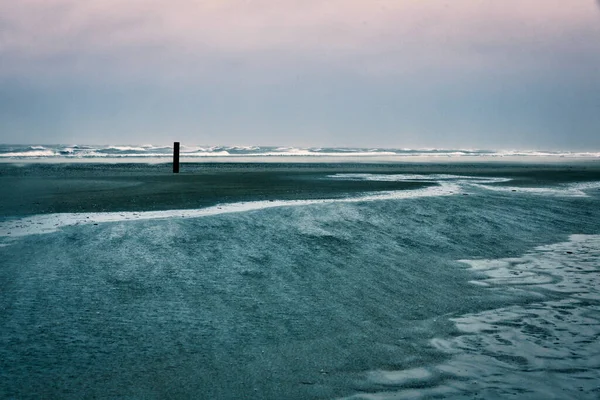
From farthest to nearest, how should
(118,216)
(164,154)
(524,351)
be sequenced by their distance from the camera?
(164,154), (118,216), (524,351)

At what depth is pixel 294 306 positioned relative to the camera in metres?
5.14

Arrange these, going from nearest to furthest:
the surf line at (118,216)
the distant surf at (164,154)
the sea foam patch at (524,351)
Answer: the sea foam patch at (524,351) → the surf line at (118,216) → the distant surf at (164,154)

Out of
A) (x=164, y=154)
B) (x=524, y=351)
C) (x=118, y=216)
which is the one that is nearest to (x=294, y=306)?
(x=524, y=351)

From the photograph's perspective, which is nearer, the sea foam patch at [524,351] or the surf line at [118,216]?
the sea foam patch at [524,351]

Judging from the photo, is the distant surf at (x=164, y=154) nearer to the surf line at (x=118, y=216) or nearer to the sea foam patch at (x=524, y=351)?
the surf line at (x=118, y=216)

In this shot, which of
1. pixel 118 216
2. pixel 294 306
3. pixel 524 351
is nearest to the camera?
pixel 524 351

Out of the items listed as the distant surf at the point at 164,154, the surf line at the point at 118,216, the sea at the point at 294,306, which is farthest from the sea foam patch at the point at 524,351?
the distant surf at the point at 164,154

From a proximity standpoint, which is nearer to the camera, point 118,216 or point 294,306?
point 294,306

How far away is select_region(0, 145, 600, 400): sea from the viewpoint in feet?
11.6

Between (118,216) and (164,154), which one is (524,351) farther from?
(164,154)

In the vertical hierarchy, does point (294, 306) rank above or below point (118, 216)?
below

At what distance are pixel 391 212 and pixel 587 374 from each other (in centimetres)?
761

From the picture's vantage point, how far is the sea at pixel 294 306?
3.55 m

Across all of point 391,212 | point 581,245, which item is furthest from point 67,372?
point 391,212
